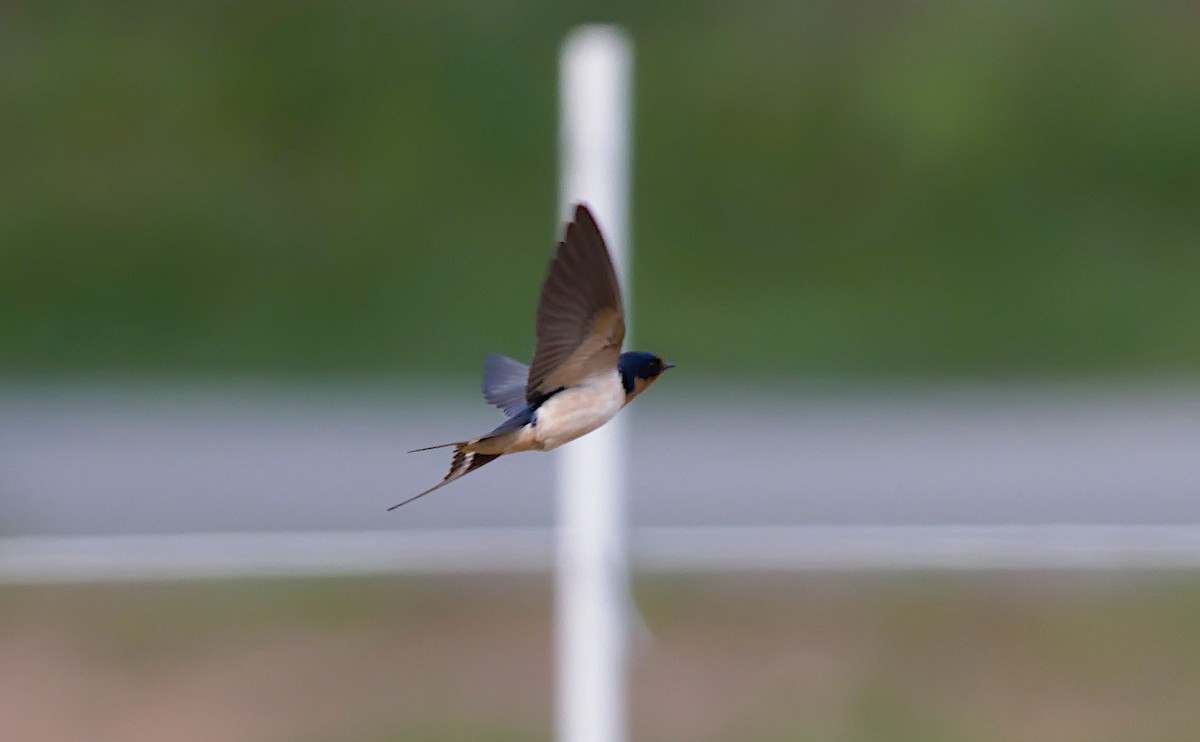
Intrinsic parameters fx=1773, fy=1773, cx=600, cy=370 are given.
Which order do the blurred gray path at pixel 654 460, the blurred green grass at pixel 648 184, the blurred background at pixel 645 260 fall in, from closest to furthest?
the blurred gray path at pixel 654 460
the blurred background at pixel 645 260
the blurred green grass at pixel 648 184

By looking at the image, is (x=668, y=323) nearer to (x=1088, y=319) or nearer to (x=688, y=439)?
(x=688, y=439)

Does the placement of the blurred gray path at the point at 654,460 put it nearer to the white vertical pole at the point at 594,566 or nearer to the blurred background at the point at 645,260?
the blurred background at the point at 645,260

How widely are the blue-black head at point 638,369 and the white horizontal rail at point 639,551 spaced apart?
13.8 feet

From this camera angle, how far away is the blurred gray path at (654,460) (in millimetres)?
5926

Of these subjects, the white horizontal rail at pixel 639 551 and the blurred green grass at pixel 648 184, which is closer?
the white horizontal rail at pixel 639 551

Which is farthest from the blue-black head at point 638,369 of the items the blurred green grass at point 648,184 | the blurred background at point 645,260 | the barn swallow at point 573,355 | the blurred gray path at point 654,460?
the blurred green grass at point 648,184

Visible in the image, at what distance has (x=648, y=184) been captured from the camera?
760 cm

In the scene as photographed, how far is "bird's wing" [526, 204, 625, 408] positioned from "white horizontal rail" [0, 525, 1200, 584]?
4237 millimetres

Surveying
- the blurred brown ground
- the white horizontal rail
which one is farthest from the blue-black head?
the white horizontal rail

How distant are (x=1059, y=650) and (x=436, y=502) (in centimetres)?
227

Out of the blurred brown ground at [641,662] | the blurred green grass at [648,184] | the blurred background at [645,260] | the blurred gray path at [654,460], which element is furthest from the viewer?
the blurred green grass at [648,184]

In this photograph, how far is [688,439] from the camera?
22.1ft

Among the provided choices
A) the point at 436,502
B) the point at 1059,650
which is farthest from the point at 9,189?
the point at 1059,650

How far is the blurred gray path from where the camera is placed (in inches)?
233
